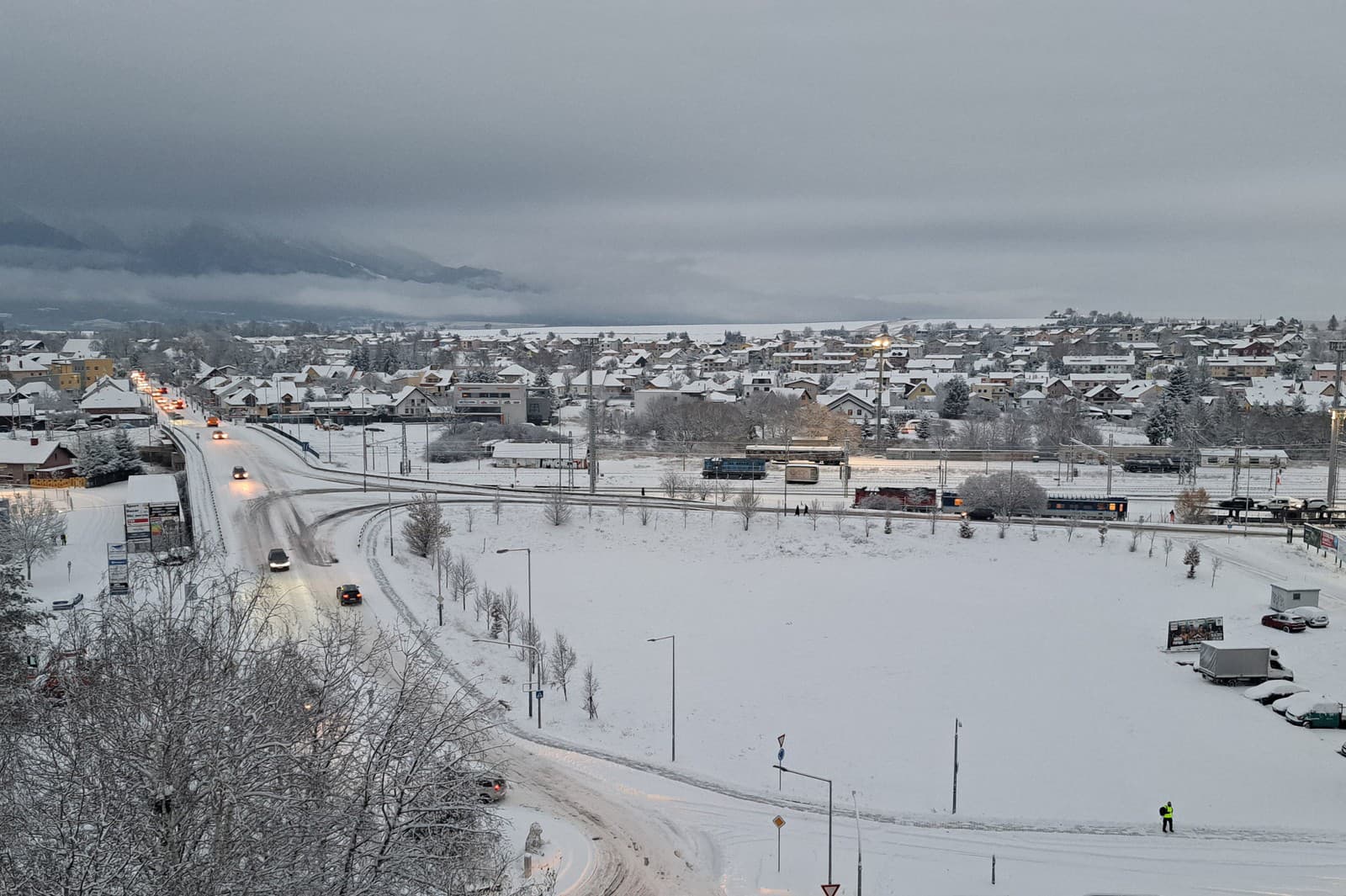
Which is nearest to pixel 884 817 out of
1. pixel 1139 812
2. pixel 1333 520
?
pixel 1139 812

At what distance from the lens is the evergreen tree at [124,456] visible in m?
52.2

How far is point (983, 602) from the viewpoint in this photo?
36.2 meters

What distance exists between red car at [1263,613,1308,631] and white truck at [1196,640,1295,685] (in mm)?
4533

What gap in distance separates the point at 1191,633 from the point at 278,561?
31.9m

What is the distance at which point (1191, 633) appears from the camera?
1209 inches

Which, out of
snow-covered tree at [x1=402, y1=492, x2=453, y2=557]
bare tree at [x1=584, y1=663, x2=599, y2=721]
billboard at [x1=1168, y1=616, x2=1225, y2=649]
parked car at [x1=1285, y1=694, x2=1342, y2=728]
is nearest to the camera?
parked car at [x1=1285, y1=694, x2=1342, y2=728]

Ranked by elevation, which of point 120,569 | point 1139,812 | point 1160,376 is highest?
point 1160,376

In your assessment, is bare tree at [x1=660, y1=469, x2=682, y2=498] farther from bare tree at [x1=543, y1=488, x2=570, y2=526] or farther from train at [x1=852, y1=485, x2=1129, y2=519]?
train at [x1=852, y1=485, x2=1129, y2=519]

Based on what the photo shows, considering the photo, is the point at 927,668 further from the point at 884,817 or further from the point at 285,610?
the point at 285,610

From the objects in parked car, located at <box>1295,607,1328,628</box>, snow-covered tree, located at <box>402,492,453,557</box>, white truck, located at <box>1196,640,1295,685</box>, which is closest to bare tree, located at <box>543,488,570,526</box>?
snow-covered tree, located at <box>402,492,453,557</box>

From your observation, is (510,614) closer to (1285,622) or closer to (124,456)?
(1285,622)

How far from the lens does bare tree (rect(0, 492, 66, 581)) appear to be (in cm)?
3228

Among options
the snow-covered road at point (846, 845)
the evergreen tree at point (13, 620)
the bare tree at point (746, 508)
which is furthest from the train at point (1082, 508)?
the evergreen tree at point (13, 620)

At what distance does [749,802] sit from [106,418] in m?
76.6
